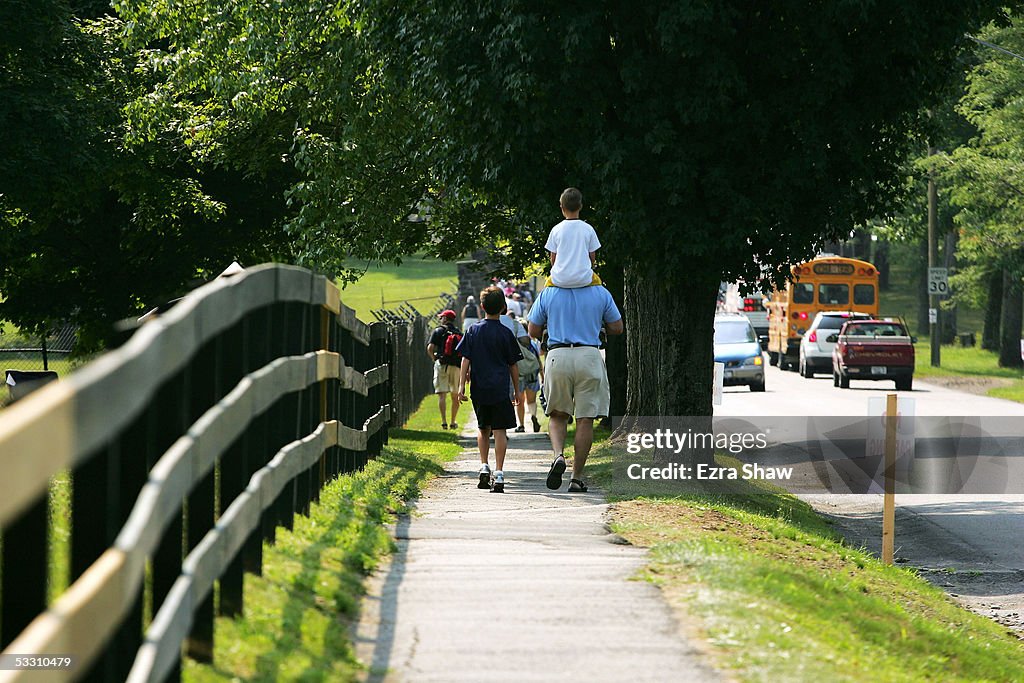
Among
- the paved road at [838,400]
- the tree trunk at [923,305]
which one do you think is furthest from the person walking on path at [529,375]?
the tree trunk at [923,305]

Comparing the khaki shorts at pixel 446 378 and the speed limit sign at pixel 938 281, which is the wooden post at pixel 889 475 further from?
the speed limit sign at pixel 938 281

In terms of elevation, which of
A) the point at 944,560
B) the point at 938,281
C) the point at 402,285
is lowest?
the point at 944,560

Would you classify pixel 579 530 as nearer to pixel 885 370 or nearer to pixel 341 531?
pixel 341 531

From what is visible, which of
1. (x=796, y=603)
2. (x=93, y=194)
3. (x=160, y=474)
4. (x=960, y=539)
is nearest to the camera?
(x=160, y=474)

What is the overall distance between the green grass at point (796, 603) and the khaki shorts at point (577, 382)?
0.86 meters

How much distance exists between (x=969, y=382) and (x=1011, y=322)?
8.03 m

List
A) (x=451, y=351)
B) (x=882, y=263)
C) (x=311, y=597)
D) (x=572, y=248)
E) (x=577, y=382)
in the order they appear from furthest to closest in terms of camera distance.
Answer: (x=882, y=263), (x=451, y=351), (x=577, y=382), (x=572, y=248), (x=311, y=597)

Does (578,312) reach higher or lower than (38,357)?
higher

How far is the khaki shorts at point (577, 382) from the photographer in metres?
11.5

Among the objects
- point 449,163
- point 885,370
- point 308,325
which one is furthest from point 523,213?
point 885,370

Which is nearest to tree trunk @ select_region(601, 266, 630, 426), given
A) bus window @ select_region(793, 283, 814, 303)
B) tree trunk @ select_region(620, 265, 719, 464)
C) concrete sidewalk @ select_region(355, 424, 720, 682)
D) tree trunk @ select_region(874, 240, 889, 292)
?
tree trunk @ select_region(620, 265, 719, 464)

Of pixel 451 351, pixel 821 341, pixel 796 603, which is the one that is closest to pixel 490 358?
pixel 796 603

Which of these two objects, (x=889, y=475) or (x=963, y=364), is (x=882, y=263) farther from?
(x=889, y=475)

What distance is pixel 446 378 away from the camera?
2459cm
